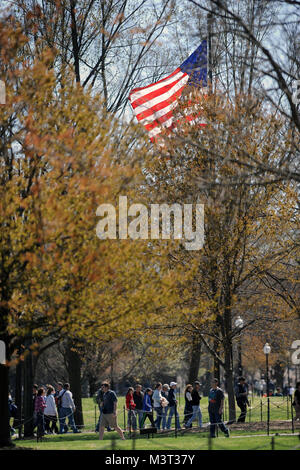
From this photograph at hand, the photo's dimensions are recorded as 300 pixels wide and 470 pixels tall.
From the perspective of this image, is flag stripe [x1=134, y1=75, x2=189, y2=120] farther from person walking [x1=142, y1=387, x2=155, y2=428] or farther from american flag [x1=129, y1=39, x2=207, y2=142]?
person walking [x1=142, y1=387, x2=155, y2=428]

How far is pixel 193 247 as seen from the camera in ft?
67.0

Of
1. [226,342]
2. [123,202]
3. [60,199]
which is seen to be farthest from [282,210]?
[60,199]

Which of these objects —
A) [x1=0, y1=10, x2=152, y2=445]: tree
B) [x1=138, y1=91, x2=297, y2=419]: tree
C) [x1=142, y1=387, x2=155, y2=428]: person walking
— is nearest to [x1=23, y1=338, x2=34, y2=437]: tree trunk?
[x1=142, y1=387, x2=155, y2=428]: person walking

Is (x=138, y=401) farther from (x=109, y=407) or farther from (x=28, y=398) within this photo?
(x=109, y=407)

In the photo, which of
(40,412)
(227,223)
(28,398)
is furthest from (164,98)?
(28,398)

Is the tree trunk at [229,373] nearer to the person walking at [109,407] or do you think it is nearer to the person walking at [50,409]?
the person walking at [50,409]

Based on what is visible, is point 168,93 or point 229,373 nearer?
point 168,93

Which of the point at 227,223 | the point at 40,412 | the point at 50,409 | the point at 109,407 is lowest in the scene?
the point at 50,409

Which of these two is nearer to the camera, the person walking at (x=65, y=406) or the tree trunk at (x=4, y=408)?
the tree trunk at (x=4, y=408)

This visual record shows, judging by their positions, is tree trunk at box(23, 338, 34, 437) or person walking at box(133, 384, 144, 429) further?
person walking at box(133, 384, 144, 429)

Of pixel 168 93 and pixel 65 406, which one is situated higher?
pixel 168 93

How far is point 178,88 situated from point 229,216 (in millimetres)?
4645

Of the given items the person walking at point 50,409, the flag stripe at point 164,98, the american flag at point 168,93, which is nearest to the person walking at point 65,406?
the person walking at point 50,409

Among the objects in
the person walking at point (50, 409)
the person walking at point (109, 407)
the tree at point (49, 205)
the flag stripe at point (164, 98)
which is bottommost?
the person walking at point (50, 409)
